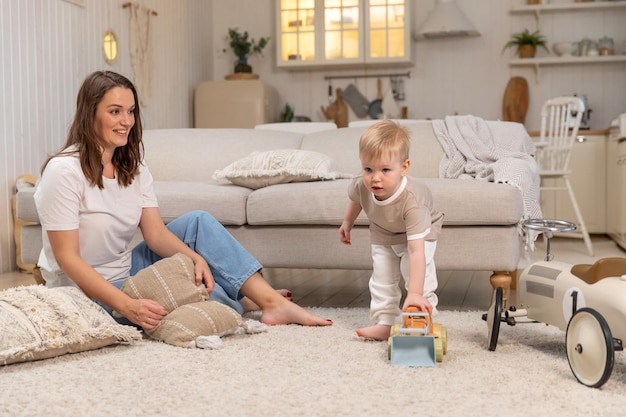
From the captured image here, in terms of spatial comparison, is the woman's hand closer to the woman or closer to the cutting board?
the woman

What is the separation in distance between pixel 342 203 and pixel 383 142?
0.72 m

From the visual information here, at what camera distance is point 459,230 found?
2.66 m

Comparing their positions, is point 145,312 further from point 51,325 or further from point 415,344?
point 415,344

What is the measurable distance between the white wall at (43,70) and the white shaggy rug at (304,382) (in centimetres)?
245

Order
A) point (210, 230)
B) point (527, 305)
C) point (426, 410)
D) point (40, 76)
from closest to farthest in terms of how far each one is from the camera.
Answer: point (426, 410), point (527, 305), point (210, 230), point (40, 76)

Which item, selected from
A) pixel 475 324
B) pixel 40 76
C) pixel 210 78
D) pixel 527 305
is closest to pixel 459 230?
pixel 475 324

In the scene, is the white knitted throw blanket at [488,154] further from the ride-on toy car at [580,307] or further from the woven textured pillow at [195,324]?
the woven textured pillow at [195,324]

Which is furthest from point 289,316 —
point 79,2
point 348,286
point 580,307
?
point 79,2

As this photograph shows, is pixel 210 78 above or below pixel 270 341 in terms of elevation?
above

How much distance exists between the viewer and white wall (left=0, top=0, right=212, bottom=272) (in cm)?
413

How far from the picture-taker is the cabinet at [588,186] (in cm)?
565

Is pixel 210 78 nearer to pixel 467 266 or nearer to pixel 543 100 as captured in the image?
pixel 543 100

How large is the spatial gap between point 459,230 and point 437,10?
13.4 feet

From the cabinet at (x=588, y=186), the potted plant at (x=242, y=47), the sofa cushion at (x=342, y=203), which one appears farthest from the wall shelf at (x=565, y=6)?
the sofa cushion at (x=342, y=203)
